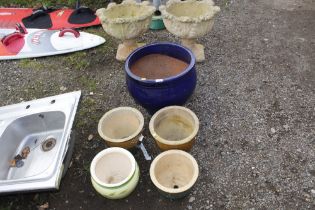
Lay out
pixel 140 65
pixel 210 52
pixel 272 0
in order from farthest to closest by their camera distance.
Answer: pixel 272 0
pixel 210 52
pixel 140 65

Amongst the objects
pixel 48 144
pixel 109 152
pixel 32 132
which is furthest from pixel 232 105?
pixel 32 132

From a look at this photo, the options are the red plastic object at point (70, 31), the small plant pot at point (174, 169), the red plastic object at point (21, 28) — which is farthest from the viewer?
the red plastic object at point (21, 28)

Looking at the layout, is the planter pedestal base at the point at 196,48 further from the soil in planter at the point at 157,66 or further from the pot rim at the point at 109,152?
the pot rim at the point at 109,152

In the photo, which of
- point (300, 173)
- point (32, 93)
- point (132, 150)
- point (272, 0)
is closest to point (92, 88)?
point (32, 93)

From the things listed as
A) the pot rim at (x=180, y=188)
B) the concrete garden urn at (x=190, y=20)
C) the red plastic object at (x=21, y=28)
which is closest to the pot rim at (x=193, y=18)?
the concrete garden urn at (x=190, y=20)

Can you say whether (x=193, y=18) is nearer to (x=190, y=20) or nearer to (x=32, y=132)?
(x=190, y=20)

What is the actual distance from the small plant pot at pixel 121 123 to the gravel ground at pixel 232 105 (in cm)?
16

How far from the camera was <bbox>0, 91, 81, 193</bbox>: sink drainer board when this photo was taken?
2.50m

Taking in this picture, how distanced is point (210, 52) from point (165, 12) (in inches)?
29.0

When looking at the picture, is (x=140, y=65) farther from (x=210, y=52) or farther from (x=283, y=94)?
(x=283, y=94)

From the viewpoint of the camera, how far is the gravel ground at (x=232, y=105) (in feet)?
7.61

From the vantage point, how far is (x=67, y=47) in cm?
359

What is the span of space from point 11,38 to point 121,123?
190 centimetres

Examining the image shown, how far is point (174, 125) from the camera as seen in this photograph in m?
2.65
